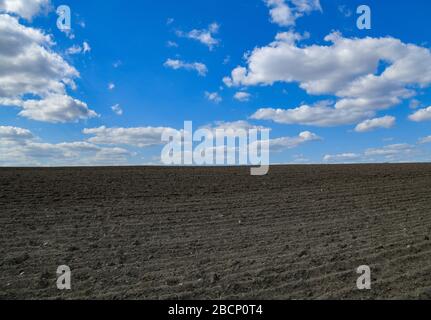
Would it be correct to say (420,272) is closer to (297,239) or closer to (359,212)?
(297,239)

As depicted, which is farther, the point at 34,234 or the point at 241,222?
the point at 241,222

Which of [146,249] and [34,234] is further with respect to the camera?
[34,234]

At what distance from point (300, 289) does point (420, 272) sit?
8.37ft

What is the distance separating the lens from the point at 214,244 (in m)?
10.1

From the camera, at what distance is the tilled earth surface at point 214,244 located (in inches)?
274

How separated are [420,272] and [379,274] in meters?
0.80

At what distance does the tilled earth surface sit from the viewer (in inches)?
274

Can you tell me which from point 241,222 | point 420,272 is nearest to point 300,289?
point 420,272

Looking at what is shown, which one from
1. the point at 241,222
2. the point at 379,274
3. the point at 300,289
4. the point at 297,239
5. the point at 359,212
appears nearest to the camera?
the point at 300,289

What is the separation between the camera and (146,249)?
9.65 metres
